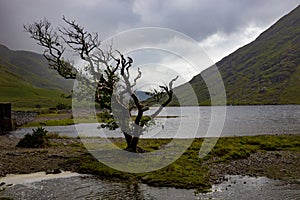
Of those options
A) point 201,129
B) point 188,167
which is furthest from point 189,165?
point 201,129

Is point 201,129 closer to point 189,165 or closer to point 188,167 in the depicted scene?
point 189,165

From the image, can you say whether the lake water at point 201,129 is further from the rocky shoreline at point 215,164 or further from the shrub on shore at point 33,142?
the shrub on shore at point 33,142

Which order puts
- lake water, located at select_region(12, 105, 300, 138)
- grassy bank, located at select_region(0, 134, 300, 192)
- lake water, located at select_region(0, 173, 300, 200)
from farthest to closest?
lake water, located at select_region(12, 105, 300, 138) → grassy bank, located at select_region(0, 134, 300, 192) → lake water, located at select_region(0, 173, 300, 200)

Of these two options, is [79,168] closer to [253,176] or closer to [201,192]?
[201,192]

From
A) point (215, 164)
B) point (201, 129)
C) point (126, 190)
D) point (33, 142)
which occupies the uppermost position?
point (33, 142)

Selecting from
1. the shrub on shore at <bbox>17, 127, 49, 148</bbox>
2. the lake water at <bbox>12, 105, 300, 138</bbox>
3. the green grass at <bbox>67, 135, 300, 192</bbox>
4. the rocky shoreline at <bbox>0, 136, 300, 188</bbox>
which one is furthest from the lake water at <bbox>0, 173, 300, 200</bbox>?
the shrub on shore at <bbox>17, 127, 49, 148</bbox>

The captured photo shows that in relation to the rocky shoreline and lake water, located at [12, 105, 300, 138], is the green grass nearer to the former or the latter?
the rocky shoreline

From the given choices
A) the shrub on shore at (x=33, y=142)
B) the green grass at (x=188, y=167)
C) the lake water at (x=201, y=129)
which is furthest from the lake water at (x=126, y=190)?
the shrub on shore at (x=33, y=142)

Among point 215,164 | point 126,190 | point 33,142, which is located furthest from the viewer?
point 33,142

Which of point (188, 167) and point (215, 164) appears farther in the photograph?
point (215, 164)

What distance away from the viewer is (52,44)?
3844 cm

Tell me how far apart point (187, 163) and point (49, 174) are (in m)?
13.8

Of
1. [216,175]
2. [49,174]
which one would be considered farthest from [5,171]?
[216,175]

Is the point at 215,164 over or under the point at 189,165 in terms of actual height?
under
